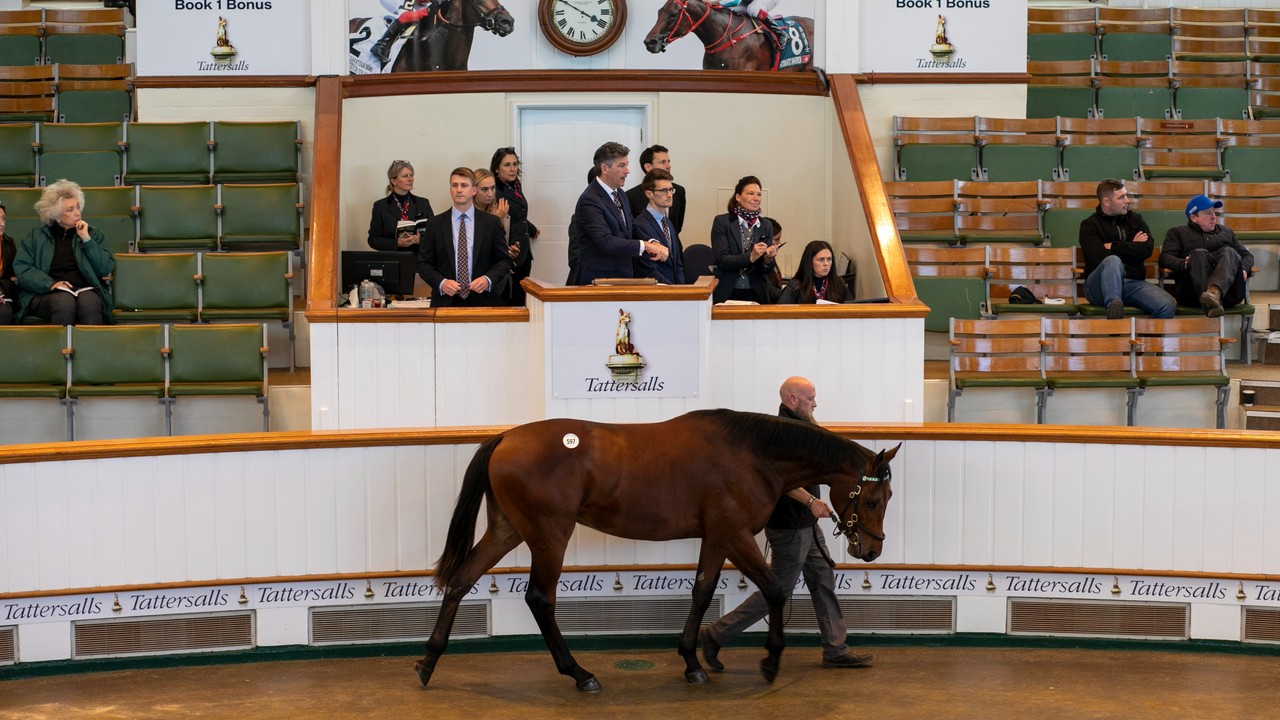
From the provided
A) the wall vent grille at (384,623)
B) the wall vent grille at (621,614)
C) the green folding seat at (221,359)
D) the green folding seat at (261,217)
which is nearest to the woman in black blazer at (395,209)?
the green folding seat at (261,217)

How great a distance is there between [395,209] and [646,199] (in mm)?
2213

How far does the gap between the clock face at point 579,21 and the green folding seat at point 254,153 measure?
2094mm

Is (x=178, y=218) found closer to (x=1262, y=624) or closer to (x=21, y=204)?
(x=21, y=204)

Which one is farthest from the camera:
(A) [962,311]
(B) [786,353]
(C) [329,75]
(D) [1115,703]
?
(C) [329,75]

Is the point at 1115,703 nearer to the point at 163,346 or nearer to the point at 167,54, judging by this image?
the point at 163,346

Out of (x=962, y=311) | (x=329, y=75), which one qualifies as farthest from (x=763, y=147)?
(x=329, y=75)

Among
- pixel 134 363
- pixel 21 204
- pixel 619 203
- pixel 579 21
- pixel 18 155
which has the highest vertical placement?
pixel 579 21

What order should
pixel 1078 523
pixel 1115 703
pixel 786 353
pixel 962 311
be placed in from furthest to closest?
pixel 962 311, pixel 786 353, pixel 1078 523, pixel 1115 703

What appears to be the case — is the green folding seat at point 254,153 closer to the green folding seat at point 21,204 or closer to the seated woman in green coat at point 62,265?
the green folding seat at point 21,204

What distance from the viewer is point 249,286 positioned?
9.40 m

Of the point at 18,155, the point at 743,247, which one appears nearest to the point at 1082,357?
the point at 743,247

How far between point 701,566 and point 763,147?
18.2ft

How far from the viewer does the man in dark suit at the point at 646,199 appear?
905 centimetres

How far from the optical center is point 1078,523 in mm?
6867
